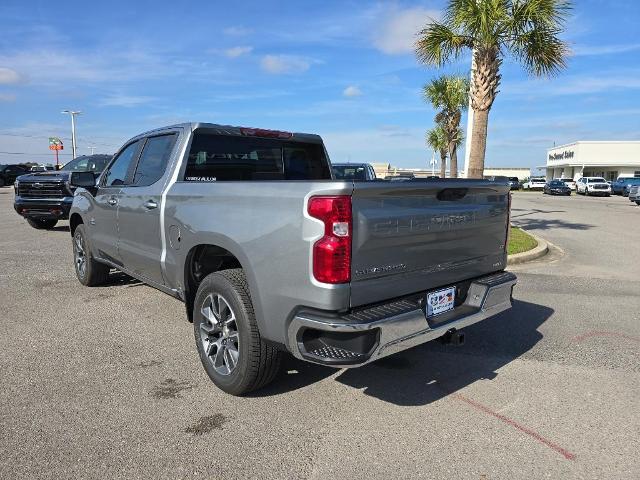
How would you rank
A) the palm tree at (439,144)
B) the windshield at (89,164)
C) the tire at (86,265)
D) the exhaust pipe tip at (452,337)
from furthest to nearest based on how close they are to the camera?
the palm tree at (439,144) → the windshield at (89,164) → the tire at (86,265) → the exhaust pipe tip at (452,337)

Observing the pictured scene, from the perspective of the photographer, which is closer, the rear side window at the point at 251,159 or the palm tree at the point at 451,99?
the rear side window at the point at 251,159

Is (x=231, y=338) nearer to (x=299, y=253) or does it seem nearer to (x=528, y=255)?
(x=299, y=253)

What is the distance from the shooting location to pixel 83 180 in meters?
5.78

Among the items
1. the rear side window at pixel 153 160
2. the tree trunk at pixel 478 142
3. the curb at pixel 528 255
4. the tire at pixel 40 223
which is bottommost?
the curb at pixel 528 255

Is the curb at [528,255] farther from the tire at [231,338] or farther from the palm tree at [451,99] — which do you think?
the palm tree at [451,99]

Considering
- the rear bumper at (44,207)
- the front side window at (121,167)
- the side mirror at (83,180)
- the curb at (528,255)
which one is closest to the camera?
the front side window at (121,167)

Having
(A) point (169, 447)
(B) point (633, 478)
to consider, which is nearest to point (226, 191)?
(A) point (169, 447)

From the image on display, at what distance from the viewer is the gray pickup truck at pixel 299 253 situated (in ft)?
9.39

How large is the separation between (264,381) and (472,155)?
30.5 ft

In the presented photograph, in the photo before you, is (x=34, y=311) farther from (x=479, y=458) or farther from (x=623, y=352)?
(x=623, y=352)

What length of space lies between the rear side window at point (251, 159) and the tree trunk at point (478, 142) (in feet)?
22.9

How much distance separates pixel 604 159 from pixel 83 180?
7191 cm

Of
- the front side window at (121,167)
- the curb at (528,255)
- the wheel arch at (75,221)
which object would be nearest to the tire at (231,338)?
the front side window at (121,167)

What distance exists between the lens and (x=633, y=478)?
2.70 m
